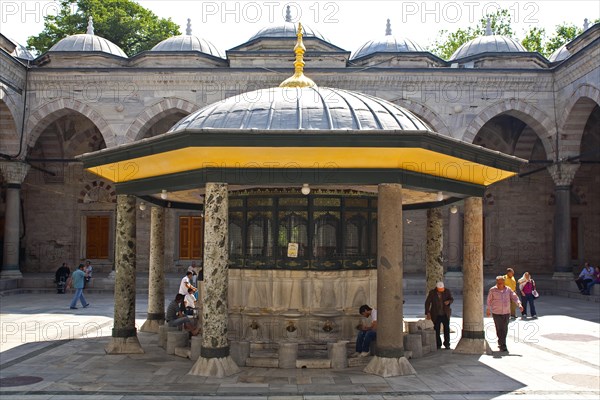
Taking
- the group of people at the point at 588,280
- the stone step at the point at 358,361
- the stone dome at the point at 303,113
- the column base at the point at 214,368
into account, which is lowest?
the stone step at the point at 358,361

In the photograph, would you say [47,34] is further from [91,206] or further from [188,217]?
[188,217]

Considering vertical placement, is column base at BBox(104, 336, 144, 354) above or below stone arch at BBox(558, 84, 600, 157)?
below

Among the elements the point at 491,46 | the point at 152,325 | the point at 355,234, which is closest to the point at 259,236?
the point at 355,234

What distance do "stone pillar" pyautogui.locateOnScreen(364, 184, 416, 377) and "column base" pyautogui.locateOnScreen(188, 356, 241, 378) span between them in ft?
6.10

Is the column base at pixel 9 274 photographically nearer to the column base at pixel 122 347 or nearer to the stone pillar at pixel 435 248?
the column base at pixel 122 347

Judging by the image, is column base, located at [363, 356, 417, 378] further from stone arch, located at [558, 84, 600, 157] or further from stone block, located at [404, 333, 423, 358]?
stone arch, located at [558, 84, 600, 157]

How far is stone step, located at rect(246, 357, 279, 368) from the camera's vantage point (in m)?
8.91

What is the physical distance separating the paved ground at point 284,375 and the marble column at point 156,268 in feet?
1.72

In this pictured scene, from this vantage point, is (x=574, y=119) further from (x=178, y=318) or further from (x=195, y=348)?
(x=195, y=348)

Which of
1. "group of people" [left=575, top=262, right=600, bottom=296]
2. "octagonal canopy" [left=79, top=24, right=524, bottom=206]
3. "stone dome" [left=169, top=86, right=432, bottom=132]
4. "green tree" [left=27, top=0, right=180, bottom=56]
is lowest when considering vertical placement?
"group of people" [left=575, top=262, right=600, bottom=296]

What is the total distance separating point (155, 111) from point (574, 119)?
13.8 m

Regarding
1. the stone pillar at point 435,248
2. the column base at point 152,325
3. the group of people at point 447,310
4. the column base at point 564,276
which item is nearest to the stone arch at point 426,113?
the column base at point 564,276

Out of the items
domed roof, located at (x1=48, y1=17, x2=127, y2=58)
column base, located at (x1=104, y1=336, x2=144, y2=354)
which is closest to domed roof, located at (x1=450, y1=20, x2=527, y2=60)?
domed roof, located at (x1=48, y1=17, x2=127, y2=58)

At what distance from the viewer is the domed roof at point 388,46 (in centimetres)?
2680
